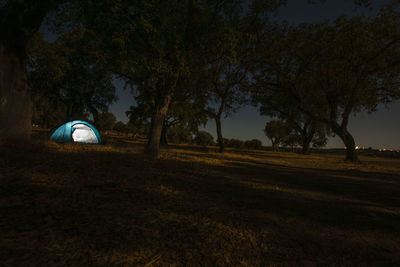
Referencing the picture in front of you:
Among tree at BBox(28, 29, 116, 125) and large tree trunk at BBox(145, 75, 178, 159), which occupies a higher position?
tree at BBox(28, 29, 116, 125)

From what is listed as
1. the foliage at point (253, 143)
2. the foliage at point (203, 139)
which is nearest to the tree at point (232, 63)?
the foliage at point (203, 139)

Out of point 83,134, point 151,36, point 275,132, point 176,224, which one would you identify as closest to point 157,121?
point 151,36

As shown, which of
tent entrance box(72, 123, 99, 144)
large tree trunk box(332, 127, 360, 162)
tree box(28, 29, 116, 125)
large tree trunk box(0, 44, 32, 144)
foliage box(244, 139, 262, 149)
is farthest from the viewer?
foliage box(244, 139, 262, 149)

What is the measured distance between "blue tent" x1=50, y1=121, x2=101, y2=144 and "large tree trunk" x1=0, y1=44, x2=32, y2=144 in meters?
4.21

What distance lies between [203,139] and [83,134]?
4817 cm

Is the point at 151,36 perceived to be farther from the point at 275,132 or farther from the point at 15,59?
the point at 275,132

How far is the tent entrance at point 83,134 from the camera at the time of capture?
16.2m

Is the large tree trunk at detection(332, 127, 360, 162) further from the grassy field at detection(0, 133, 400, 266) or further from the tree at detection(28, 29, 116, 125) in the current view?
the tree at detection(28, 29, 116, 125)

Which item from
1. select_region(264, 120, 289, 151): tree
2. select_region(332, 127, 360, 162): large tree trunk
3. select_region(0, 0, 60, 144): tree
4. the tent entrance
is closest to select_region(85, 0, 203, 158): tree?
select_region(0, 0, 60, 144): tree

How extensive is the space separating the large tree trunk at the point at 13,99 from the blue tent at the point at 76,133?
4.21 m

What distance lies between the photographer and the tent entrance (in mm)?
16250

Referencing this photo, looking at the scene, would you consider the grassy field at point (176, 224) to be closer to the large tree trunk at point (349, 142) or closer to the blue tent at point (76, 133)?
the blue tent at point (76, 133)

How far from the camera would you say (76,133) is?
16359mm

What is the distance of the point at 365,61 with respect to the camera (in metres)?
17.4
